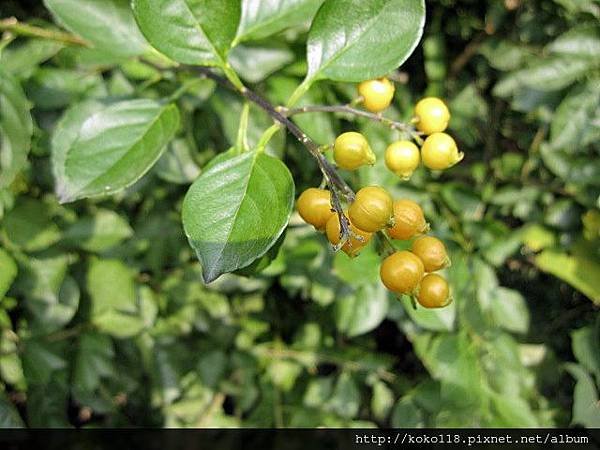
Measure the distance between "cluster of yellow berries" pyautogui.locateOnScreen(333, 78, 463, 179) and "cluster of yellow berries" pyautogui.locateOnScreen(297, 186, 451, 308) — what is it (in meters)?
0.06

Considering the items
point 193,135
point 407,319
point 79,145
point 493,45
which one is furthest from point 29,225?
point 493,45

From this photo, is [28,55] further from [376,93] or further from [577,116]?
[577,116]

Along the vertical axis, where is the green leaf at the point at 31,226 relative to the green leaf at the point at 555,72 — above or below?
above

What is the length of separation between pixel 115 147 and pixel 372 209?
1.59 feet

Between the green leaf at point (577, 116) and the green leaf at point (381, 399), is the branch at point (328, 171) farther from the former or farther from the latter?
the green leaf at point (381, 399)

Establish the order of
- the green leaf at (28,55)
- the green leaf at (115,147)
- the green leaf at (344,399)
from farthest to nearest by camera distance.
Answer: the green leaf at (344,399), the green leaf at (28,55), the green leaf at (115,147)

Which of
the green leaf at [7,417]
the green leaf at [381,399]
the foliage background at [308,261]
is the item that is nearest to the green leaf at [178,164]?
the foliage background at [308,261]

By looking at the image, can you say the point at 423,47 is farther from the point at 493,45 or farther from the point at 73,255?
the point at 73,255

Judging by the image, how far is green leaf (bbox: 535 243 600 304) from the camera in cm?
164

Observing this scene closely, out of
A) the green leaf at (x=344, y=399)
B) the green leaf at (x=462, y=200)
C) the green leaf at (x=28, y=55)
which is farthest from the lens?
the green leaf at (x=344, y=399)

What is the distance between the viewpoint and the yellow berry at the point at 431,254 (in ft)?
2.55

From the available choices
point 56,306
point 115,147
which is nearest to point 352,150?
point 115,147

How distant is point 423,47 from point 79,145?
4.06ft

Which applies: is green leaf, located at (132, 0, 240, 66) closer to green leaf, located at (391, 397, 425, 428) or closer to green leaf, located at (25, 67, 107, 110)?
green leaf, located at (25, 67, 107, 110)
